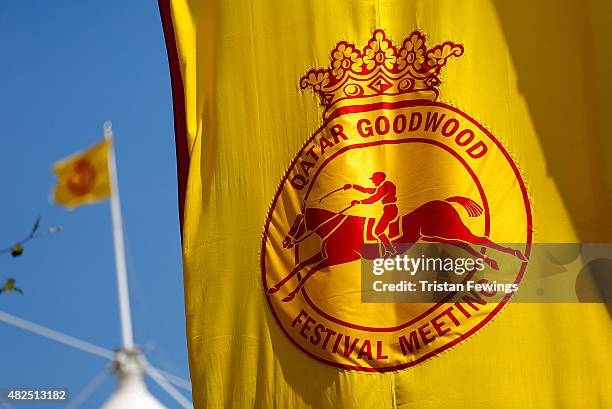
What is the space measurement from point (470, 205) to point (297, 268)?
75.2 inches

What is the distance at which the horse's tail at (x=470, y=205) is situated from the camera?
13.1 metres

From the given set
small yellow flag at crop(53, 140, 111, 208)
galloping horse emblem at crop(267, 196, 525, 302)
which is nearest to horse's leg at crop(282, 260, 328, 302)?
galloping horse emblem at crop(267, 196, 525, 302)

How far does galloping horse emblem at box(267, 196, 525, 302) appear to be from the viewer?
13109 mm

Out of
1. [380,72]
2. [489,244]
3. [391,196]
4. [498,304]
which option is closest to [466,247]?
[489,244]

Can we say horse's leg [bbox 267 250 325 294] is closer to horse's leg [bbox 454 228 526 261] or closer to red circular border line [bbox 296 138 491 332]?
red circular border line [bbox 296 138 491 332]

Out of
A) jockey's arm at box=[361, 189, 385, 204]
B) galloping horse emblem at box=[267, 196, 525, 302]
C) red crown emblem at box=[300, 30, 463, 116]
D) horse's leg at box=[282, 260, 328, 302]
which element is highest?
red crown emblem at box=[300, 30, 463, 116]

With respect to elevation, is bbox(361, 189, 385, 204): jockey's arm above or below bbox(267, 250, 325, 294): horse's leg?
above

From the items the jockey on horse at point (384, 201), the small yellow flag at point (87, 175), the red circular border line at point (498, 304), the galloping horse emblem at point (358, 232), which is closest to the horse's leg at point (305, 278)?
the galloping horse emblem at point (358, 232)

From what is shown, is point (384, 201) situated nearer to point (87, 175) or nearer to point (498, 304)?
point (498, 304)

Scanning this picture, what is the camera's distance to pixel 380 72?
1371 centimetres

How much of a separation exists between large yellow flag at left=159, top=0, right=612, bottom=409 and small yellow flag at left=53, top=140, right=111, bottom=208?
7.32m

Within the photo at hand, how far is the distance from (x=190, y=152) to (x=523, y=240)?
384 centimetres

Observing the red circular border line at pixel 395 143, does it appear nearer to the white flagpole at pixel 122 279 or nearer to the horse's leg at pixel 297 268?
the horse's leg at pixel 297 268

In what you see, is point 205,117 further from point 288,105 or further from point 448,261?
point 448,261
